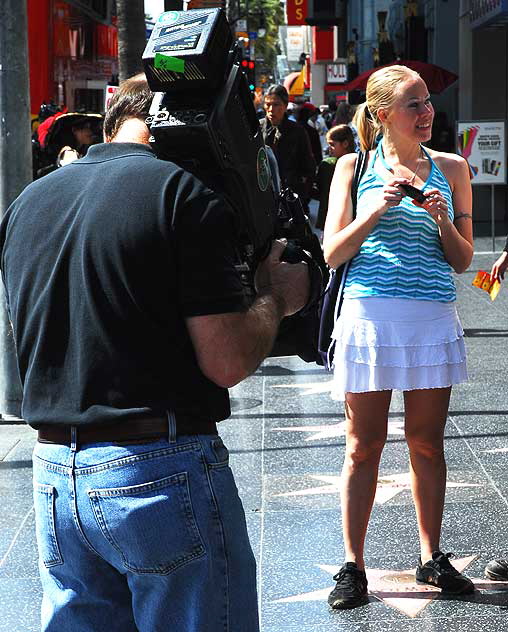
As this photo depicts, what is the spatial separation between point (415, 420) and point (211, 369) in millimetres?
2057

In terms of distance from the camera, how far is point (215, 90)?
2406 mm

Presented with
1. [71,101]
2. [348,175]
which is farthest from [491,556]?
[71,101]

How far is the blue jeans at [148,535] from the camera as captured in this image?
239 centimetres

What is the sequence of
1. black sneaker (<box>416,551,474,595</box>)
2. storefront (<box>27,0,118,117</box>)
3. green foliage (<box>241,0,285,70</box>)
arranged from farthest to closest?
green foliage (<box>241,0,285,70</box>) → storefront (<box>27,0,118,117</box>) → black sneaker (<box>416,551,474,595</box>)

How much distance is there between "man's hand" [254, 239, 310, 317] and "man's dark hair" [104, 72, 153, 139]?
419 millimetres

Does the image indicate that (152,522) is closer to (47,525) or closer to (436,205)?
(47,525)

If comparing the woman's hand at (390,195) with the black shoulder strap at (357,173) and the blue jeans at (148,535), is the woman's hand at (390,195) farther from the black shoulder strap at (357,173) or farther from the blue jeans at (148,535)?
the blue jeans at (148,535)

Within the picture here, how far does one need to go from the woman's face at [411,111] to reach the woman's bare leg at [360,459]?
0.94 metres

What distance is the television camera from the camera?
7.72 ft

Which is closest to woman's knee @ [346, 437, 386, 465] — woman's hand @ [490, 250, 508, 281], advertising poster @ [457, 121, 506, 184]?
woman's hand @ [490, 250, 508, 281]

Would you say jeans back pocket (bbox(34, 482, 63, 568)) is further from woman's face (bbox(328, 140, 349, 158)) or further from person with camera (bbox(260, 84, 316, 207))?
person with camera (bbox(260, 84, 316, 207))

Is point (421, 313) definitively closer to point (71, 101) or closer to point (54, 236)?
point (54, 236)

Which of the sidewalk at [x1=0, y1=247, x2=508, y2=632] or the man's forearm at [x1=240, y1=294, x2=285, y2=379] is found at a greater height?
the man's forearm at [x1=240, y1=294, x2=285, y2=379]

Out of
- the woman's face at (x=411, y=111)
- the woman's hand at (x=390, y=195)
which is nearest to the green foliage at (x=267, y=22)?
A: the woman's face at (x=411, y=111)
